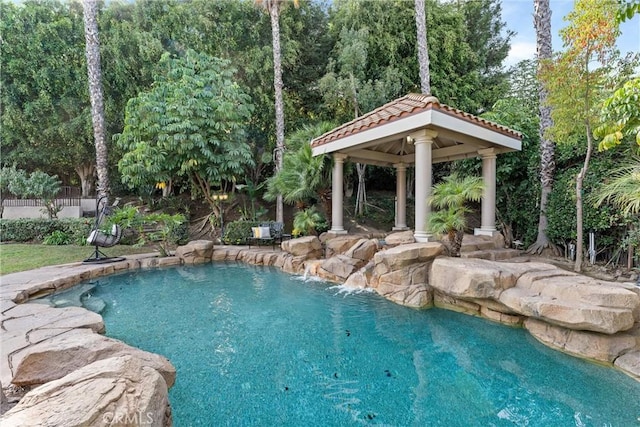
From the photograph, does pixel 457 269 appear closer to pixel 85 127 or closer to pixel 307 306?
pixel 307 306

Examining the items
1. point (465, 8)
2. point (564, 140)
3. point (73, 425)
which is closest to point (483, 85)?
point (465, 8)

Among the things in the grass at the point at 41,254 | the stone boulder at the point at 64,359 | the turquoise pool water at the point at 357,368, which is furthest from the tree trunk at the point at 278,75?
the stone boulder at the point at 64,359

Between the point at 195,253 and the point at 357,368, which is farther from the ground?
the point at 195,253

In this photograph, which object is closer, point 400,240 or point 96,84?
point 400,240

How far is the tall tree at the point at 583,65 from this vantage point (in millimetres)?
5289

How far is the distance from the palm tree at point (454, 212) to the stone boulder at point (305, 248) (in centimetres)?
337

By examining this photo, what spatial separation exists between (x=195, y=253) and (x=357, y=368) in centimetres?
731

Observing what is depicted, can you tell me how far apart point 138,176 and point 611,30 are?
13.6 meters

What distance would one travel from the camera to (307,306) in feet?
17.4

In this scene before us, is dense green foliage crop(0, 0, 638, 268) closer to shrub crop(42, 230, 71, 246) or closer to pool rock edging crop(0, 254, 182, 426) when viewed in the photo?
shrub crop(42, 230, 71, 246)

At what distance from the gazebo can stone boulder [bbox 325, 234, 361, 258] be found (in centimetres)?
92

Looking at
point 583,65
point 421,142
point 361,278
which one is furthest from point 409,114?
point 361,278

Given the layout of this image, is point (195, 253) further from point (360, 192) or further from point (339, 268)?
point (360, 192)

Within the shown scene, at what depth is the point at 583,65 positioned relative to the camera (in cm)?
555
